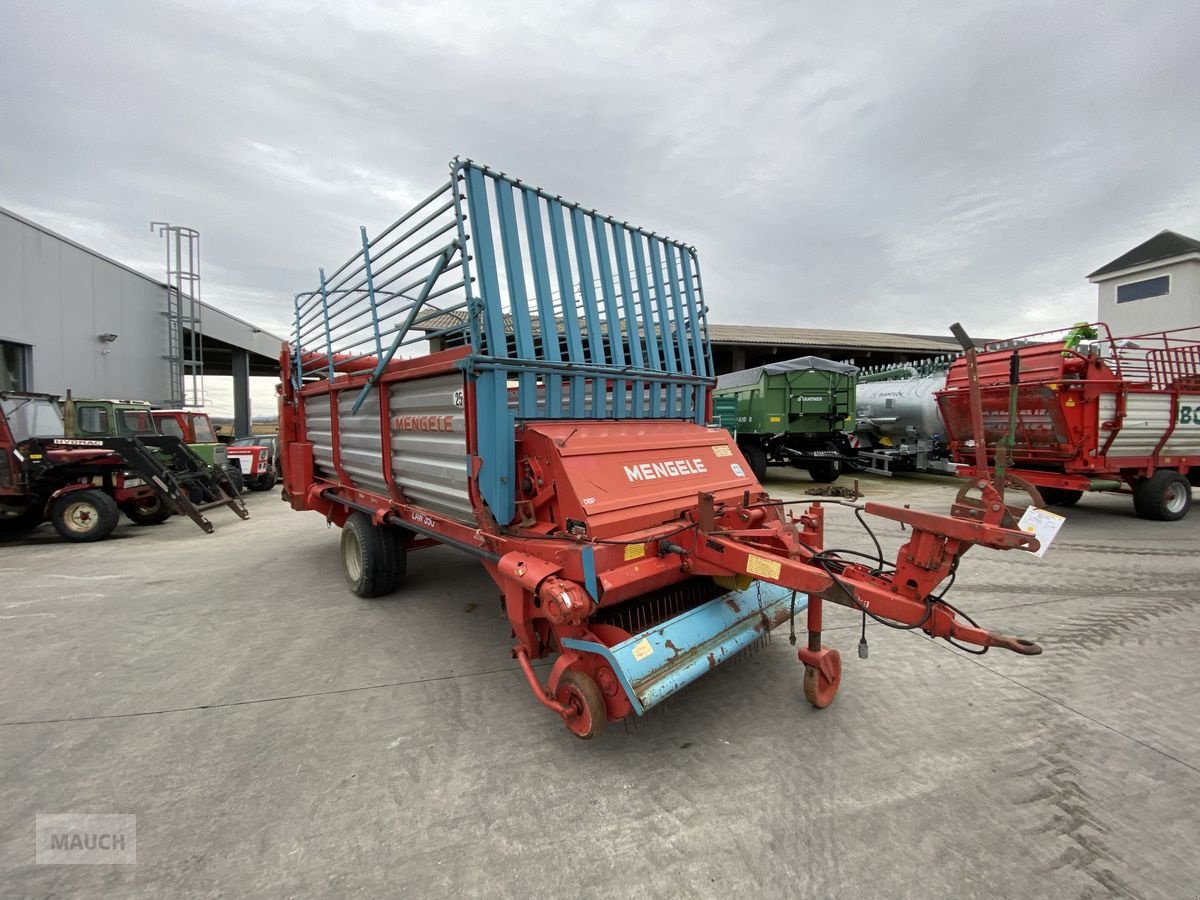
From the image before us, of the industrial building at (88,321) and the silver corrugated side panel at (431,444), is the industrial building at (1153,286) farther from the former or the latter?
the industrial building at (88,321)

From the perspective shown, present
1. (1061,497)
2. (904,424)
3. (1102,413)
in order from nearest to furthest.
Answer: (1102,413), (1061,497), (904,424)

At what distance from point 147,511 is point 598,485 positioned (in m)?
A: 9.51

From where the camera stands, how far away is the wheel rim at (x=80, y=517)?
749cm

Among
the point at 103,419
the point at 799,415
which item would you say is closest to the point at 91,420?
the point at 103,419

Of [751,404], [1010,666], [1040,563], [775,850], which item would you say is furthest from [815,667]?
[751,404]

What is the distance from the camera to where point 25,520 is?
8.03 metres

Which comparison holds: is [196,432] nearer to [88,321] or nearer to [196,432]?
[196,432]

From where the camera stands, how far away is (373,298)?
12.4 feet

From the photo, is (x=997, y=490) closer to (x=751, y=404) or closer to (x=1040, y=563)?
(x=1040, y=563)

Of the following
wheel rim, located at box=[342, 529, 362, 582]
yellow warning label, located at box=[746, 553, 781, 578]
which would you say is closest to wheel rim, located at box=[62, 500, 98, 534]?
wheel rim, located at box=[342, 529, 362, 582]

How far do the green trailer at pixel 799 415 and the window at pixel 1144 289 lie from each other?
17.4m

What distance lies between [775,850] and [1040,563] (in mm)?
5299

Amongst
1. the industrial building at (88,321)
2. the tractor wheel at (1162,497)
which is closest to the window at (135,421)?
the industrial building at (88,321)

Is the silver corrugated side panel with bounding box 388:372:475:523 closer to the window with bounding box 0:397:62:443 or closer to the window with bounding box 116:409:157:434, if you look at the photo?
the window with bounding box 0:397:62:443
